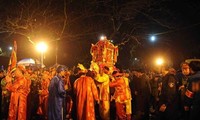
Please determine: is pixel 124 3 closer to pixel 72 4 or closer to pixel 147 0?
pixel 147 0

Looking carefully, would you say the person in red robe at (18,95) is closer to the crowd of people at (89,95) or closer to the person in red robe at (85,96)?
the crowd of people at (89,95)

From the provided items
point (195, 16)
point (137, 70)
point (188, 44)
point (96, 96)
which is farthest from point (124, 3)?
point (96, 96)

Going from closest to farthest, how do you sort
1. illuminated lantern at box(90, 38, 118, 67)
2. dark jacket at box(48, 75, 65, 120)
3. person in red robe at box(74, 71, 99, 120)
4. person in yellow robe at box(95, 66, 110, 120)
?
dark jacket at box(48, 75, 65, 120), person in red robe at box(74, 71, 99, 120), person in yellow robe at box(95, 66, 110, 120), illuminated lantern at box(90, 38, 118, 67)

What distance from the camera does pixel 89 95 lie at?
32.0ft

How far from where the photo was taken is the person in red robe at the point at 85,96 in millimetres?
9711

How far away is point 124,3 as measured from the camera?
23.5 metres

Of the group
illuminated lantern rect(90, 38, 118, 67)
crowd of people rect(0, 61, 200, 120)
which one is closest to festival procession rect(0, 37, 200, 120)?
crowd of people rect(0, 61, 200, 120)

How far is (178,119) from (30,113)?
545 centimetres

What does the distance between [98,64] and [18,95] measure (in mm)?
3994

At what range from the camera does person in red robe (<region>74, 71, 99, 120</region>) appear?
971cm

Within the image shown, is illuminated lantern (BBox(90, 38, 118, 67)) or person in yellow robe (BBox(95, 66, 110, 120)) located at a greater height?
illuminated lantern (BBox(90, 38, 118, 67))

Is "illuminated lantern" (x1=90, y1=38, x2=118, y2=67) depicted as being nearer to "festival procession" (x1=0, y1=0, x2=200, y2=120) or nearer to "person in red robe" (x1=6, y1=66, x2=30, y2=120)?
"festival procession" (x1=0, y1=0, x2=200, y2=120)

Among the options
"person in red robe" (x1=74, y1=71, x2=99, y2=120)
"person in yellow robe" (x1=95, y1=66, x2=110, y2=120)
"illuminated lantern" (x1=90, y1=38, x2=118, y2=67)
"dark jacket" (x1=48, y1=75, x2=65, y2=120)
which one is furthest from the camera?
"illuminated lantern" (x1=90, y1=38, x2=118, y2=67)

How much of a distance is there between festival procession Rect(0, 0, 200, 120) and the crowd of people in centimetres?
3
